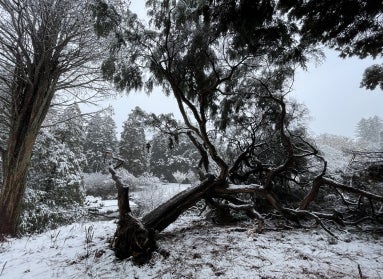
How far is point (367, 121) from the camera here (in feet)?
140

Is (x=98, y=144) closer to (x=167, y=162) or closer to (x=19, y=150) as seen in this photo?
(x=167, y=162)

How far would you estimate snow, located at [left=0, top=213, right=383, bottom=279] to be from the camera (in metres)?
2.79

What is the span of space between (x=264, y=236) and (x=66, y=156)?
8.68m

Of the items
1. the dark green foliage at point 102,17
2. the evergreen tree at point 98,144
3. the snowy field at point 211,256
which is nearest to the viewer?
the snowy field at point 211,256

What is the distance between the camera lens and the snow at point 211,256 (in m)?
2.79

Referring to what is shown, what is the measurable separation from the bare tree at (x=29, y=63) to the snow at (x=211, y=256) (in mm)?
1238

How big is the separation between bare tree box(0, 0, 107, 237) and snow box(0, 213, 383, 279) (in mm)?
1238

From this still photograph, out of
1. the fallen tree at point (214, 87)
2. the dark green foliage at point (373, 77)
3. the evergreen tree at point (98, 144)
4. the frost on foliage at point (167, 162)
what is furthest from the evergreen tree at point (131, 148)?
the dark green foliage at point (373, 77)

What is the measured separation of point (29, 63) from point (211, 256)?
5448mm

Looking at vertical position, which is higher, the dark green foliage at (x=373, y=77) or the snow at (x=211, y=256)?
the dark green foliage at (x=373, y=77)

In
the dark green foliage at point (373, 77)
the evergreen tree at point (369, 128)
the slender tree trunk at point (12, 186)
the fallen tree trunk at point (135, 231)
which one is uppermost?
the evergreen tree at point (369, 128)

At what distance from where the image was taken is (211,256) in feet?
10.5

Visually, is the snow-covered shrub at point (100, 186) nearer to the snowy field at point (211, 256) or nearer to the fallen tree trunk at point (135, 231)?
the snowy field at point (211, 256)

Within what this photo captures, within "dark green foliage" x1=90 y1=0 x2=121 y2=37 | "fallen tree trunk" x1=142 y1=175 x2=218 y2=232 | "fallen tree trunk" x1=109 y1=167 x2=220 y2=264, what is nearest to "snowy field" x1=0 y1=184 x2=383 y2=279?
"fallen tree trunk" x1=109 y1=167 x2=220 y2=264
